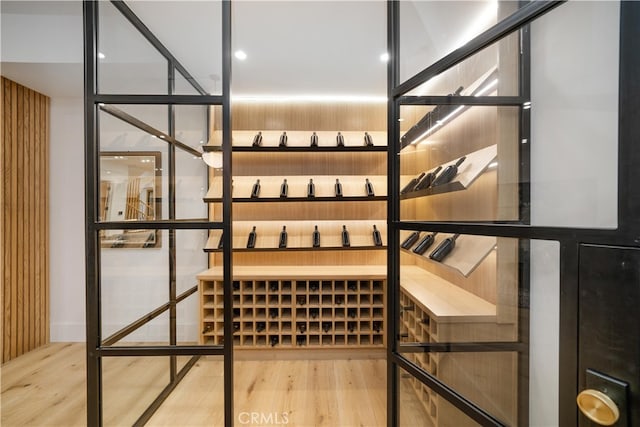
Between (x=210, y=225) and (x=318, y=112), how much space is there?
81.7 inches

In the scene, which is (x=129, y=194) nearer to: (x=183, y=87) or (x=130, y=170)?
(x=130, y=170)

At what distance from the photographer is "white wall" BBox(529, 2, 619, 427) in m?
0.70

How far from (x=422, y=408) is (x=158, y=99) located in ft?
6.59

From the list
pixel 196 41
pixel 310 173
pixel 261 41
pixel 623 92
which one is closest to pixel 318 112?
pixel 310 173

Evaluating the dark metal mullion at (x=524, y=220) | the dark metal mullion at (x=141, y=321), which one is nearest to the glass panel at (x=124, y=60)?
the dark metal mullion at (x=141, y=321)

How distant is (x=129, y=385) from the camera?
1559 mm

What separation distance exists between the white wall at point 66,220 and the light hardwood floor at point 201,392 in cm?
31

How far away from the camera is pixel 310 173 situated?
9.83 ft

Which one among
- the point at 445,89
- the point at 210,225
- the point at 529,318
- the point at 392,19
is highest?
the point at 392,19

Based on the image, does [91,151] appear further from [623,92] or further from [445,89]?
[623,92]

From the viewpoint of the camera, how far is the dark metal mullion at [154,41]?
1512 millimetres

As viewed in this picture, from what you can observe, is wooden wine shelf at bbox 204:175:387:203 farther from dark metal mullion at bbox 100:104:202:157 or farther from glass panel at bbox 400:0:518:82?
glass panel at bbox 400:0:518:82

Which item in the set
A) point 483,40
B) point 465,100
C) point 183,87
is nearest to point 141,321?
point 183,87

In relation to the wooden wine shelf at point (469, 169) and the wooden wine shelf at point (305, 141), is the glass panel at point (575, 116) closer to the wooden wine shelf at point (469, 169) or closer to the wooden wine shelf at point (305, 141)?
the wooden wine shelf at point (469, 169)
